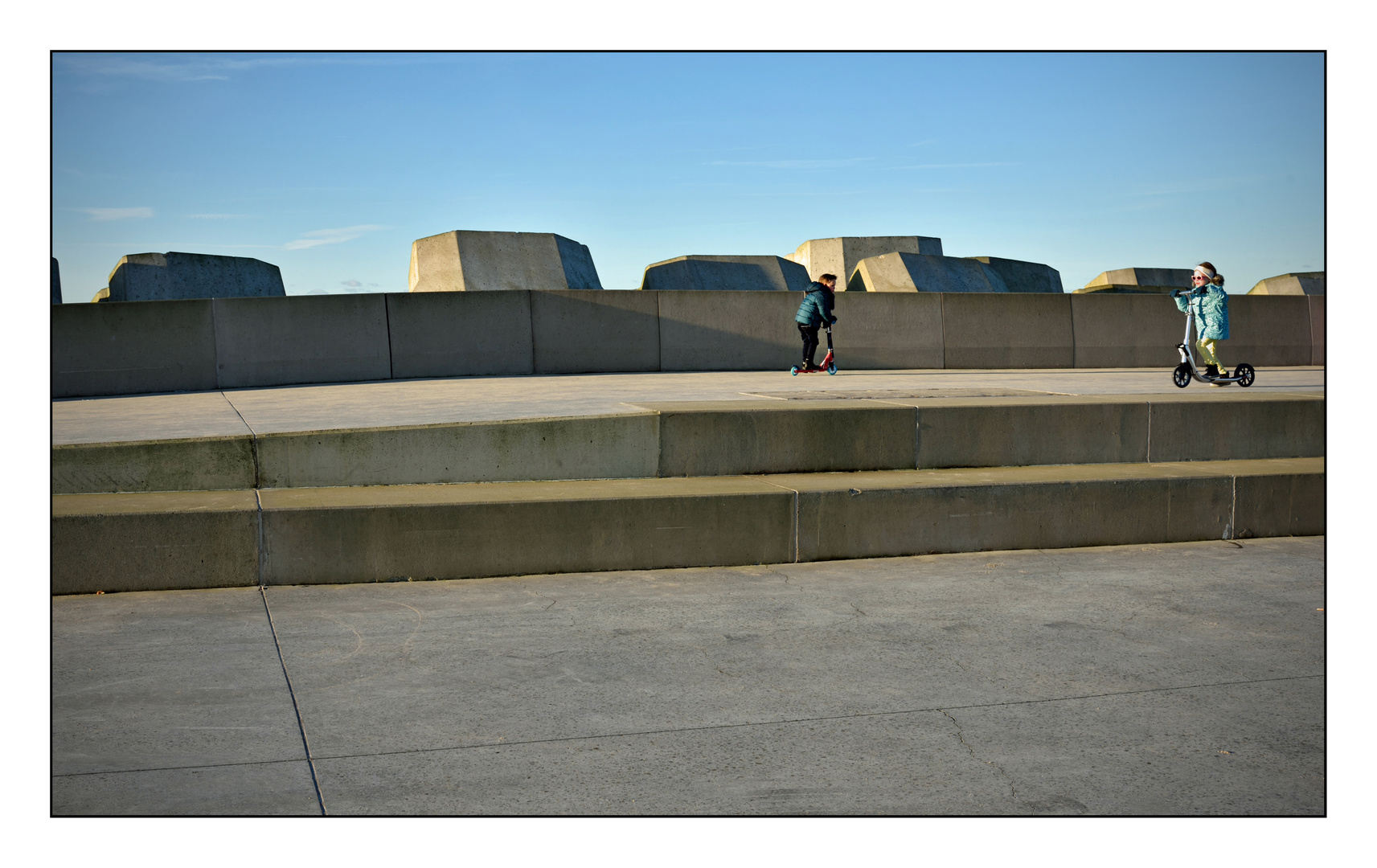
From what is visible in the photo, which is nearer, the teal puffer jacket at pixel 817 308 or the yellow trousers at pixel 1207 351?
the yellow trousers at pixel 1207 351

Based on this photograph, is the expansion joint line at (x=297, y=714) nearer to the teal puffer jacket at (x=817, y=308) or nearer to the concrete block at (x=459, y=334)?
the concrete block at (x=459, y=334)

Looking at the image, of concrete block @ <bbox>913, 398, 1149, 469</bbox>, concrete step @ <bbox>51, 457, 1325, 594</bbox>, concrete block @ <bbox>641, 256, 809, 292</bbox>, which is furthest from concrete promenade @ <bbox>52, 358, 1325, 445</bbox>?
concrete block @ <bbox>641, 256, 809, 292</bbox>

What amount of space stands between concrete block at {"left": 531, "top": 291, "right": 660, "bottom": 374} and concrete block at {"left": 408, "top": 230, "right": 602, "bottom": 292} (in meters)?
12.9

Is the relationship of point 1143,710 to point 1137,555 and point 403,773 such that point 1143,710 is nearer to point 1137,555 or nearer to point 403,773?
point 403,773

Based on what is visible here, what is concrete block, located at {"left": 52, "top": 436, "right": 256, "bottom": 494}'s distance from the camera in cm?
645

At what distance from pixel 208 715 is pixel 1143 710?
3.42 meters

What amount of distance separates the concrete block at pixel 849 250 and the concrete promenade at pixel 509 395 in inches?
1101

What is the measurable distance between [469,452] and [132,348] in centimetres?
681

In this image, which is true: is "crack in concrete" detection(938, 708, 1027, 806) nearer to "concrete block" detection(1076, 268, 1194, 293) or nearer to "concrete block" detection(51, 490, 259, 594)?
"concrete block" detection(51, 490, 259, 594)

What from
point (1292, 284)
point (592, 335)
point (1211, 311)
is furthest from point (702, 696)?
point (1292, 284)

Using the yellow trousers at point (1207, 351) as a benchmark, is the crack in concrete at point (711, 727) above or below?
below

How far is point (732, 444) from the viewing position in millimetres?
7484

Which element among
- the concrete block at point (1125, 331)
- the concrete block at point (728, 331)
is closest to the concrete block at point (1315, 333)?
the concrete block at point (1125, 331)

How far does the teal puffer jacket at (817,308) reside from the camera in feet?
44.5
